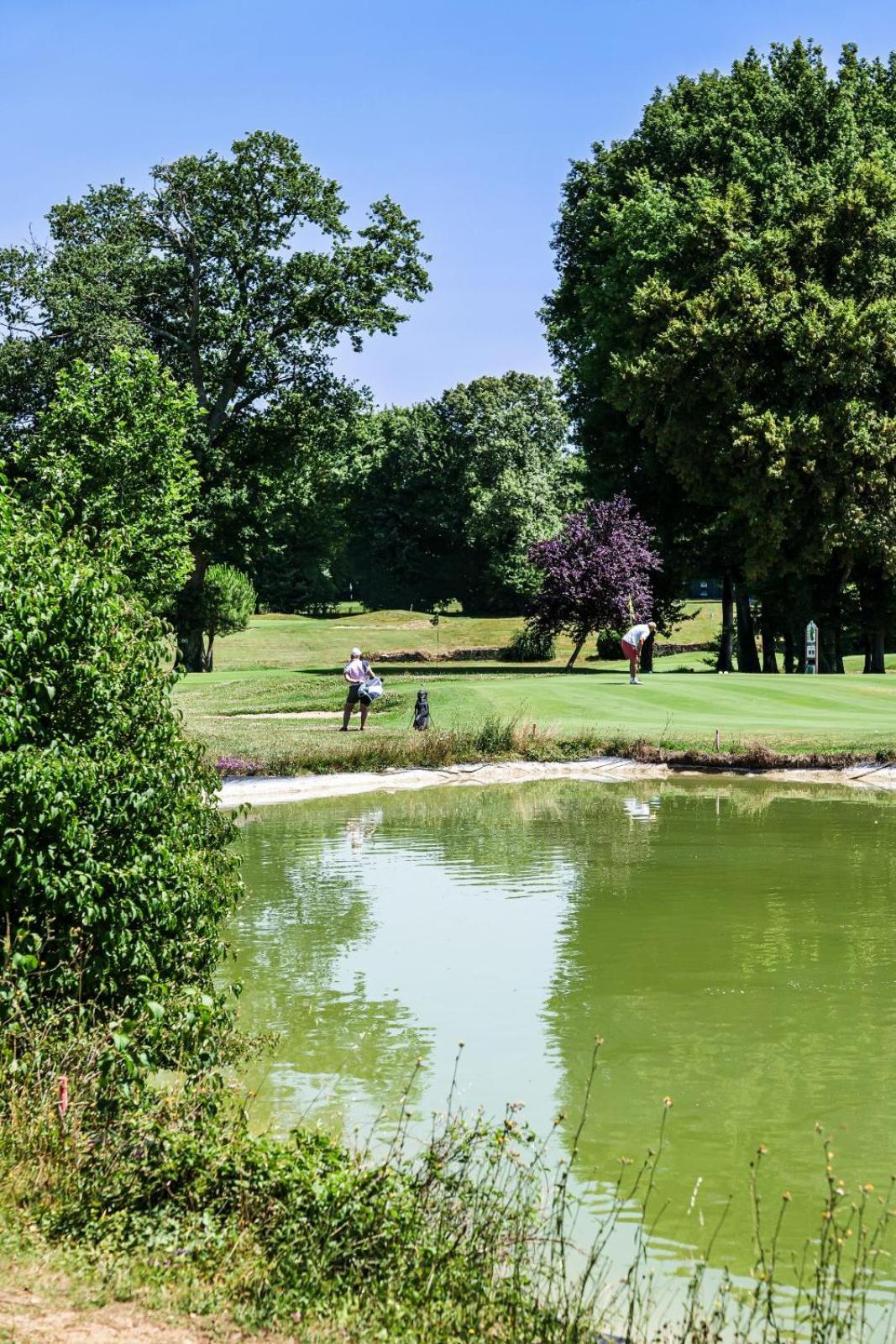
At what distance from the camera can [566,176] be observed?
60750mm

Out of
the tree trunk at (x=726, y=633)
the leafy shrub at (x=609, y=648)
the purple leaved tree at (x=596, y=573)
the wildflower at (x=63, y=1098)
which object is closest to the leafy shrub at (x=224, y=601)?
the purple leaved tree at (x=596, y=573)

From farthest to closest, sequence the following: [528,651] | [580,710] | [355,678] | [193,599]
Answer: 1. [528,651]
2. [193,599]
3. [580,710]
4. [355,678]

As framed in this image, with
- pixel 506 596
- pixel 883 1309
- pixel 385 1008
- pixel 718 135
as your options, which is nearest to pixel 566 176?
pixel 718 135

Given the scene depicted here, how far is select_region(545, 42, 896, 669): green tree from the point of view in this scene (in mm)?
46469

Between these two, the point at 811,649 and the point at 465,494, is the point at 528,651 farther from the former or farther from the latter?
the point at 811,649

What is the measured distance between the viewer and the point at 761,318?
4709 cm

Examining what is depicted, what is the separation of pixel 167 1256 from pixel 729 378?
44001 millimetres

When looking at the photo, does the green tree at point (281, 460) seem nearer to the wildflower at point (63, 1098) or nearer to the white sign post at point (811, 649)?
the white sign post at point (811, 649)

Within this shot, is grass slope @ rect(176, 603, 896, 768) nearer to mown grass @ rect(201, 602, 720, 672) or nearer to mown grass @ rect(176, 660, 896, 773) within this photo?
mown grass @ rect(176, 660, 896, 773)

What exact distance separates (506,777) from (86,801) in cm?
1993

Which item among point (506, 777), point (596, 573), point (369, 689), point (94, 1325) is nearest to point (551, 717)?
point (369, 689)

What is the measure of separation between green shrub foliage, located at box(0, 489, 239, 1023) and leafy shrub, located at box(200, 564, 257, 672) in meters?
51.1

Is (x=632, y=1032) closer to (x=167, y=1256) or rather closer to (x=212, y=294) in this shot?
A: (x=167, y=1256)

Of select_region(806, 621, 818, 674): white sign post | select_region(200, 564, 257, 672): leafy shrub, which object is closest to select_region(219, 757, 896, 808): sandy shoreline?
select_region(806, 621, 818, 674): white sign post
